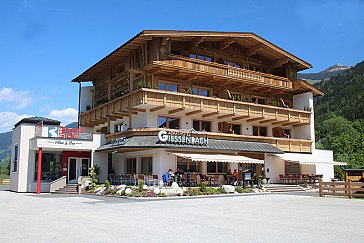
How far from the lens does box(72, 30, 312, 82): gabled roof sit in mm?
28656

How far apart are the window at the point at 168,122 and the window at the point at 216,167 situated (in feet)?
12.5

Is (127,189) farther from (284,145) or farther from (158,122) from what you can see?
(284,145)

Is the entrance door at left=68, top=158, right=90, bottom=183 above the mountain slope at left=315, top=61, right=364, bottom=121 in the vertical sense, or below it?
below

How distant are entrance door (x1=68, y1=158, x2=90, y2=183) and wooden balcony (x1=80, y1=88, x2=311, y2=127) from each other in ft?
13.2

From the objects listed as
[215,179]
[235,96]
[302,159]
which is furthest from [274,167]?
[215,179]

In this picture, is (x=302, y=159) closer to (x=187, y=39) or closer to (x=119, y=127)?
(x=187, y=39)

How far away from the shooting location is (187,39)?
30.6 m

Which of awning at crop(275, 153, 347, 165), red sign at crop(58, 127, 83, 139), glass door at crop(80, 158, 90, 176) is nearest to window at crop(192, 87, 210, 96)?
awning at crop(275, 153, 347, 165)

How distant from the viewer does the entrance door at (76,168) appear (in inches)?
1225

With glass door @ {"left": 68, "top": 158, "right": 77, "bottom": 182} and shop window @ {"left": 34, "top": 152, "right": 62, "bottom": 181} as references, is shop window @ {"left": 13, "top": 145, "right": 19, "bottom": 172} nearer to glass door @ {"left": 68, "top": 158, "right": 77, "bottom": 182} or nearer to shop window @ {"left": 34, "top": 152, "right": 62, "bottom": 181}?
shop window @ {"left": 34, "top": 152, "right": 62, "bottom": 181}

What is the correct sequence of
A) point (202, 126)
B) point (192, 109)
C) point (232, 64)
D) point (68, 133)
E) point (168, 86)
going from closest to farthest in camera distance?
point (192, 109) < point (68, 133) < point (168, 86) < point (202, 126) < point (232, 64)

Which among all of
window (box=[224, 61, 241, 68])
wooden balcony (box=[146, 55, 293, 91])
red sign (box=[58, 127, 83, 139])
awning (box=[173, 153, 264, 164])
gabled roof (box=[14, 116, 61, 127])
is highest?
window (box=[224, 61, 241, 68])

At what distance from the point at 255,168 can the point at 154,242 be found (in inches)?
1019

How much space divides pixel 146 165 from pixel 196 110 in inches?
209
